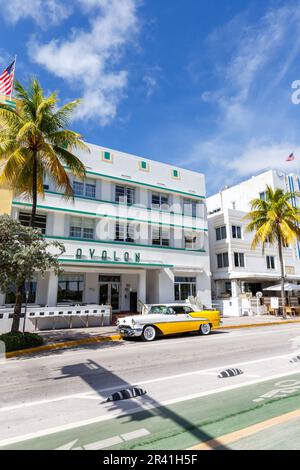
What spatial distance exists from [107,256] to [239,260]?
1490 centimetres

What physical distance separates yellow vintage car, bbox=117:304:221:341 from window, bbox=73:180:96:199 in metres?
11.2

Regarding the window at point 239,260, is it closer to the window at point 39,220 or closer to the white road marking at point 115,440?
the window at point 39,220

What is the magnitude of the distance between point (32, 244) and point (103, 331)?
6.87 meters

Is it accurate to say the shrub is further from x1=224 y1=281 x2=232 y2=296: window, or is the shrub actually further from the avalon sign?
x1=224 y1=281 x2=232 y2=296: window

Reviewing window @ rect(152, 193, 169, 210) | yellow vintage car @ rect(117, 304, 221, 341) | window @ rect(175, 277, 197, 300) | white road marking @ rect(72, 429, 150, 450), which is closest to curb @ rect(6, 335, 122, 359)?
yellow vintage car @ rect(117, 304, 221, 341)

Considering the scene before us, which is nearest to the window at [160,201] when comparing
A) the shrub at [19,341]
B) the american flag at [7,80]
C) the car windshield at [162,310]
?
the car windshield at [162,310]

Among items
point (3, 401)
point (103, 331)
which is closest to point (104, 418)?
point (3, 401)

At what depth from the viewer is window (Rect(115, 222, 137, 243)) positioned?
22891mm

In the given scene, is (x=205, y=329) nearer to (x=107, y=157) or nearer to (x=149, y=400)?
(x=149, y=400)

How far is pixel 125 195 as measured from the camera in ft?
78.8

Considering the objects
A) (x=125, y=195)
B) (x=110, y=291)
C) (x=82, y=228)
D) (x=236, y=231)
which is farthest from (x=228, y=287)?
Answer: (x=82, y=228)

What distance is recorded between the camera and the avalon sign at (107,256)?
20.1 m

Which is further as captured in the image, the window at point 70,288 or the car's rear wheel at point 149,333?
the window at point 70,288
